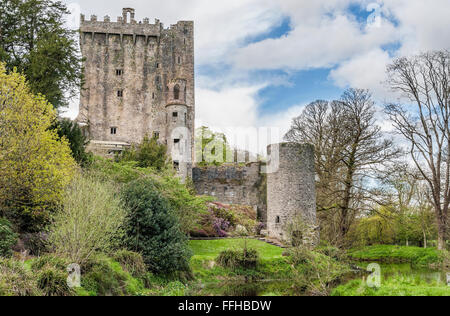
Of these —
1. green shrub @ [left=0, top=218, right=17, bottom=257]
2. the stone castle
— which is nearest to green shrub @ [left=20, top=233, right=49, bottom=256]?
green shrub @ [left=0, top=218, right=17, bottom=257]

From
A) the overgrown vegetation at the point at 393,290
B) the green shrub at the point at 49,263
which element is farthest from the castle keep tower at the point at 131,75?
the green shrub at the point at 49,263

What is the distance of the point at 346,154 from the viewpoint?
73.9 ft

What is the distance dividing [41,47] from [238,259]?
41.7ft

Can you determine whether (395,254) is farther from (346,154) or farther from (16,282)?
(16,282)

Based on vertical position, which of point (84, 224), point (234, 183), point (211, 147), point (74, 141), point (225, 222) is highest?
point (211, 147)

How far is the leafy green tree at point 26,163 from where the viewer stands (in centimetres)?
1316

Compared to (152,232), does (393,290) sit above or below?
below

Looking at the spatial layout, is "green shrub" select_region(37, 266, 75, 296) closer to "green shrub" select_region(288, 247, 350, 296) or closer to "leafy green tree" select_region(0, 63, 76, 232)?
"leafy green tree" select_region(0, 63, 76, 232)

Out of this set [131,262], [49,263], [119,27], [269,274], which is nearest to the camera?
[49,263]

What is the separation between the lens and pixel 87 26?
1556 inches

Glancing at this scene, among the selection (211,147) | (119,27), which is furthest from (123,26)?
(211,147)

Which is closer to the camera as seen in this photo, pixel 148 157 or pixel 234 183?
pixel 148 157

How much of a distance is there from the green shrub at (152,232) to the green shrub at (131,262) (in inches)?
17.7
